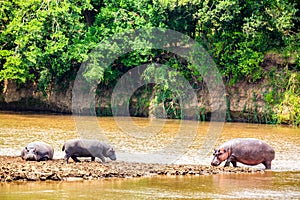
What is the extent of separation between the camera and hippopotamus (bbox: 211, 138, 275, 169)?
15.9 meters

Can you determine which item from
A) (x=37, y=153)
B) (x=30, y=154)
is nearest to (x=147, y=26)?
(x=37, y=153)

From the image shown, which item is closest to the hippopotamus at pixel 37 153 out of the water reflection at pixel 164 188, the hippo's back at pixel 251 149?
the water reflection at pixel 164 188

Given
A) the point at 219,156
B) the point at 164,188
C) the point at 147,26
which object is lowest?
the point at 164,188

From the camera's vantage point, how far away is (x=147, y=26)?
32156mm

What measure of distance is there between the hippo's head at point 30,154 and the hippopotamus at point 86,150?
0.81 meters

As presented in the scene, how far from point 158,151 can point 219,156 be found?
10.3ft

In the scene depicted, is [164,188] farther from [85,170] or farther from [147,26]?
[147,26]

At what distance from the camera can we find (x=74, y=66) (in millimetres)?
33938

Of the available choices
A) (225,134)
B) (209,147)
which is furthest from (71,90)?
(209,147)

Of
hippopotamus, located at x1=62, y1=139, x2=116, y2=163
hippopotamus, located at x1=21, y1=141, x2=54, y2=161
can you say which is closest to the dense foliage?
hippopotamus, located at x1=62, y1=139, x2=116, y2=163

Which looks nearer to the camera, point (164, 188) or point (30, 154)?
point (164, 188)

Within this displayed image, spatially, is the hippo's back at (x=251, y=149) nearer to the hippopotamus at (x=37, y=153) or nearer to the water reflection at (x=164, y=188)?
the water reflection at (x=164, y=188)

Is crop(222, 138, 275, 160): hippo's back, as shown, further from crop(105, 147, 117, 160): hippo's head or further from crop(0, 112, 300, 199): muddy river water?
crop(105, 147, 117, 160): hippo's head

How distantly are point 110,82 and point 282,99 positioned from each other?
9.03 metres
